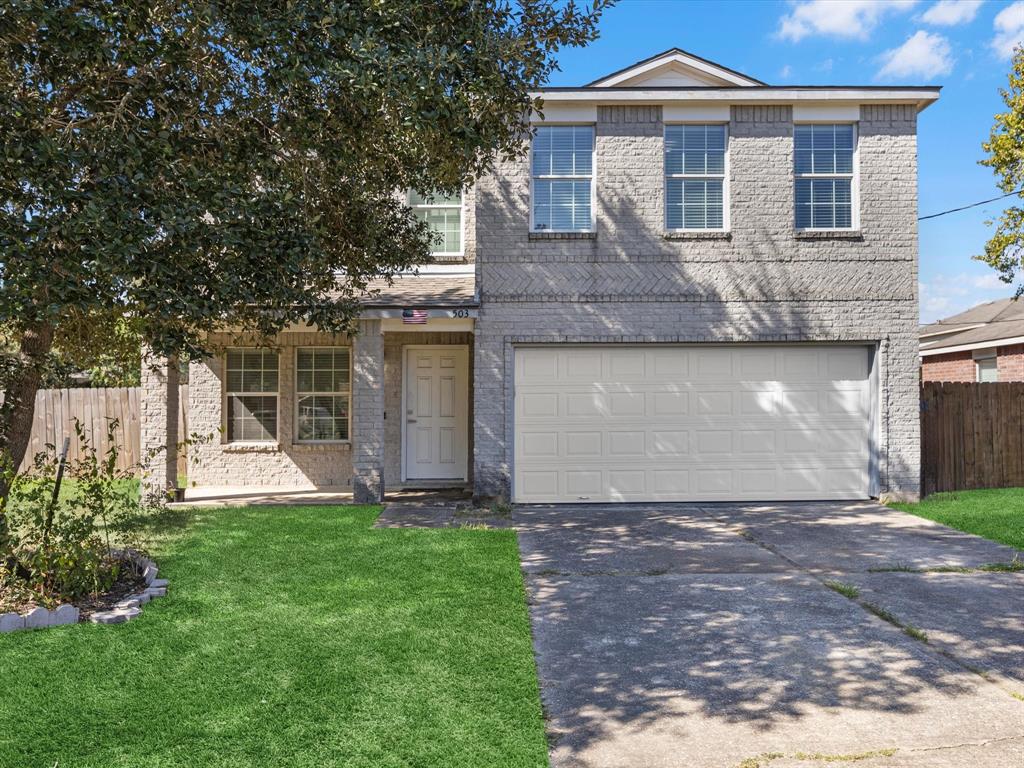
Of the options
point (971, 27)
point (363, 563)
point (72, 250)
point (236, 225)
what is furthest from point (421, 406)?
point (971, 27)

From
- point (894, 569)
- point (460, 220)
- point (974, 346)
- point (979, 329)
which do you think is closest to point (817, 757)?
point (894, 569)

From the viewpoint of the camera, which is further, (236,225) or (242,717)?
(236,225)

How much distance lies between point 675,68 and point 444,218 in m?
4.49

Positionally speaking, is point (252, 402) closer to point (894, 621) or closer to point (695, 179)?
point (695, 179)

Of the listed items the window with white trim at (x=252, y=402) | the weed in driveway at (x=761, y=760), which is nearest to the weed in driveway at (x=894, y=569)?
the weed in driveway at (x=761, y=760)

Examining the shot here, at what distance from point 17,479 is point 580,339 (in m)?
7.39

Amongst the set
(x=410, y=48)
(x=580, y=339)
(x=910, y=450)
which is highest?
Answer: (x=410, y=48)

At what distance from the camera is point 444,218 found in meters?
12.4

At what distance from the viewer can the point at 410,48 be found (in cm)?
576

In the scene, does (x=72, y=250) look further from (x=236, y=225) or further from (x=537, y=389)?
(x=537, y=389)

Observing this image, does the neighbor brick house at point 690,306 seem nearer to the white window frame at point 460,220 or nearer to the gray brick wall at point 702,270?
the gray brick wall at point 702,270

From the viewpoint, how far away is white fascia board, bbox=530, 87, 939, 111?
10703 millimetres

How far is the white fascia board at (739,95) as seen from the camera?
35.1 feet

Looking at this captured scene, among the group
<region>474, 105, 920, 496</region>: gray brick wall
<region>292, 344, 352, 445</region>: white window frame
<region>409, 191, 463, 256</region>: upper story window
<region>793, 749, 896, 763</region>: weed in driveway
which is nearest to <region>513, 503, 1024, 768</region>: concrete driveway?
<region>793, 749, 896, 763</region>: weed in driveway
